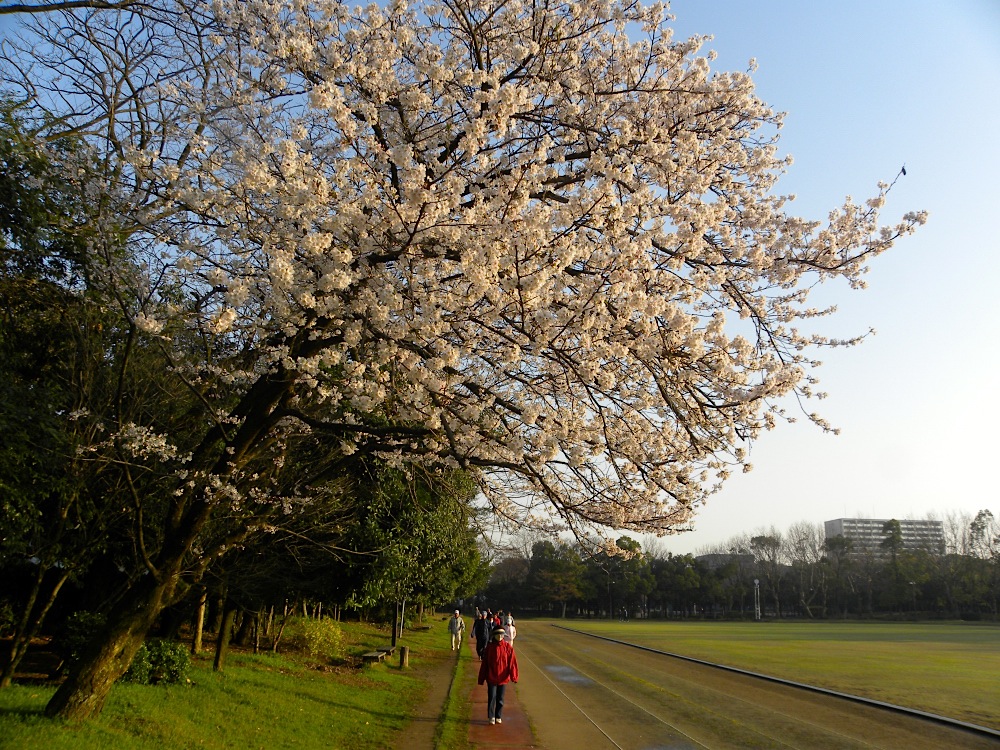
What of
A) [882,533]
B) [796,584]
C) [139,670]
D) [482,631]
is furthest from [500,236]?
[882,533]

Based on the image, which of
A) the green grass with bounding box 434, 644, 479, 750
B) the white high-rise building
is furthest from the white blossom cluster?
the white high-rise building

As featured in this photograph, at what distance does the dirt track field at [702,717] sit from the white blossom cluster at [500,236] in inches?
167

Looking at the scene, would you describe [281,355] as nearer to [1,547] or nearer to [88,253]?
[88,253]

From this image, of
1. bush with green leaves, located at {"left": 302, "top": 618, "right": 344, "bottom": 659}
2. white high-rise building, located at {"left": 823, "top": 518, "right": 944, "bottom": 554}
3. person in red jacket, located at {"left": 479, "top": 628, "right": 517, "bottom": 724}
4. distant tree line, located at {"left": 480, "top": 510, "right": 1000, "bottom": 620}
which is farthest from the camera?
white high-rise building, located at {"left": 823, "top": 518, "right": 944, "bottom": 554}

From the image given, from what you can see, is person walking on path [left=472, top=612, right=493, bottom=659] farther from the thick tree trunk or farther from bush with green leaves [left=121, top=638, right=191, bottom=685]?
the thick tree trunk

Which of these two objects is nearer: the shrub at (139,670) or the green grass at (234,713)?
the green grass at (234,713)

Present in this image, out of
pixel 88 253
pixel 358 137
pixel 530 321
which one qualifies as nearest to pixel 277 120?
pixel 358 137

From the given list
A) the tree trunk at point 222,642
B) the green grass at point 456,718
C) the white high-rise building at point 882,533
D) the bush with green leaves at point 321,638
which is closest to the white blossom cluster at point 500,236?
the green grass at point 456,718

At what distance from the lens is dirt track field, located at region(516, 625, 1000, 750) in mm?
9656

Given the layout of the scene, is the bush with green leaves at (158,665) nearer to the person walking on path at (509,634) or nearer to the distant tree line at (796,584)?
the person walking on path at (509,634)

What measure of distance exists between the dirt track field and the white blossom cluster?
4.24 metres

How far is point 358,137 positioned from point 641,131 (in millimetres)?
2858

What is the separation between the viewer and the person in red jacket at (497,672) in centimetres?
1037

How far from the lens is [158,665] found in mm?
9805
